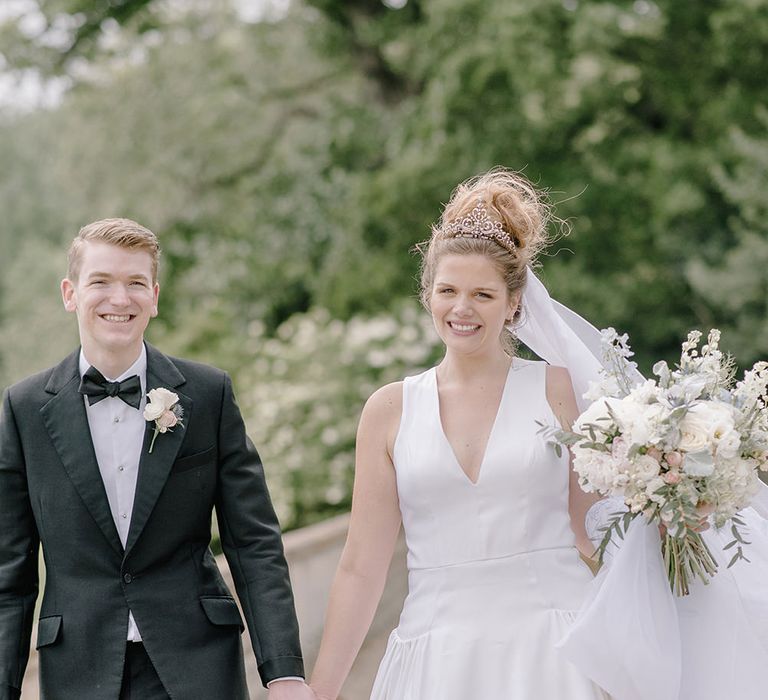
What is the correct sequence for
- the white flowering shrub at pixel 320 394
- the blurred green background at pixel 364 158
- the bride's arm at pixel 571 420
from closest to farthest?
1. the bride's arm at pixel 571 420
2. the white flowering shrub at pixel 320 394
3. the blurred green background at pixel 364 158

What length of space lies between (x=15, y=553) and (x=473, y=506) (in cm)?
127

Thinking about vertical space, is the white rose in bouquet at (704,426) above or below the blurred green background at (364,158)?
below

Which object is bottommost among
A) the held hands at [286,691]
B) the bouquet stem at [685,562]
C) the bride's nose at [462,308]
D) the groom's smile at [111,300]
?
the held hands at [286,691]

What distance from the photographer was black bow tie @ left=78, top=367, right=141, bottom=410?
10.6 feet

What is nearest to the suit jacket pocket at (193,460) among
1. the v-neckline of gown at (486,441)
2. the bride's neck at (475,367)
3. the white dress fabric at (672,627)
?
the v-neckline of gown at (486,441)

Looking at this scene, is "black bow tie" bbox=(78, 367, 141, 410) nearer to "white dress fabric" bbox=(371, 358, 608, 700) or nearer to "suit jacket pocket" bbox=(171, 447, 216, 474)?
"suit jacket pocket" bbox=(171, 447, 216, 474)

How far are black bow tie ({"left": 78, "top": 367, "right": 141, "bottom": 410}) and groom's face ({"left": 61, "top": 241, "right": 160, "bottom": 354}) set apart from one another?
8cm

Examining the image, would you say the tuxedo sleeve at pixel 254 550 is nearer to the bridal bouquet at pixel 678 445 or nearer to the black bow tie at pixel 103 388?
the black bow tie at pixel 103 388

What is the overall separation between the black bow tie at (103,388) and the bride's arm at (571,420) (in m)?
1.21

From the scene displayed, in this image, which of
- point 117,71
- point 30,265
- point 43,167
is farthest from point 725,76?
point 43,167

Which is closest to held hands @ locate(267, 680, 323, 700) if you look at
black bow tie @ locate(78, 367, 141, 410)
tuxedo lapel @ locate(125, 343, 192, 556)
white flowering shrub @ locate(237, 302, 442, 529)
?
tuxedo lapel @ locate(125, 343, 192, 556)

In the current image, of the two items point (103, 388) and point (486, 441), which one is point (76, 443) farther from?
point (486, 441)

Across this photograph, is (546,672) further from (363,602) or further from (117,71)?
(117,71)

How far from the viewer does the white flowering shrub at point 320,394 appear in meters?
10.3
